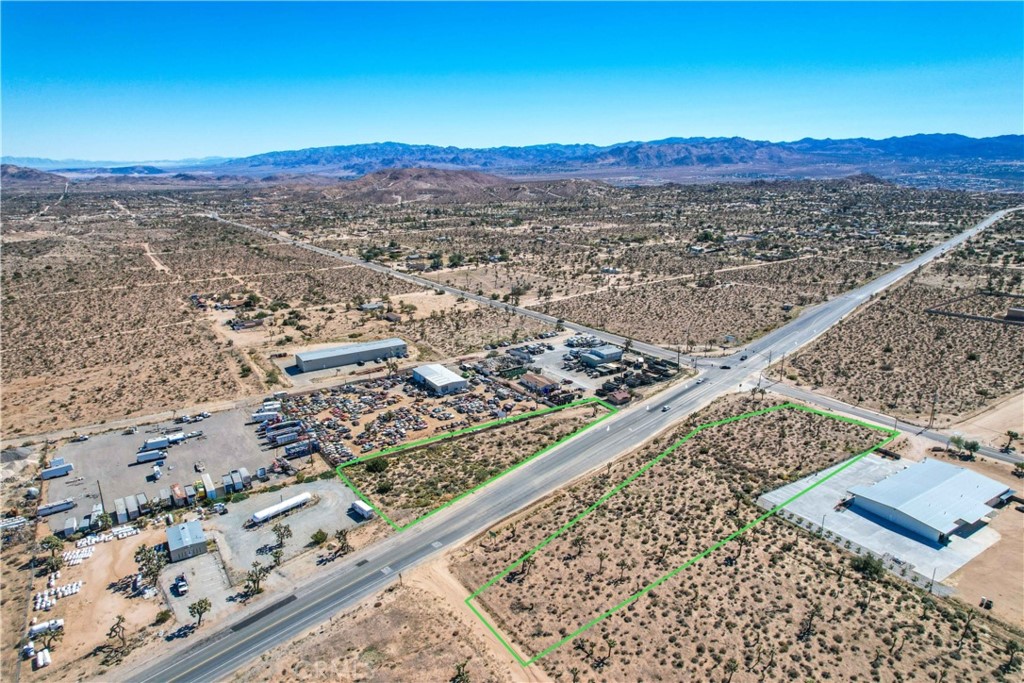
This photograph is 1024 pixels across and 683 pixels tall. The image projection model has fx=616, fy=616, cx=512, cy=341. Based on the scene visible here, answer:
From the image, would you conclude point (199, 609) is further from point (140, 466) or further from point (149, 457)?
point (149, 457)

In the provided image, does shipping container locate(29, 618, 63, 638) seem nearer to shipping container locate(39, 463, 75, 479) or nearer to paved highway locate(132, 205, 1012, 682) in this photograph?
paved highway locate(132, 205, 1012, 682)

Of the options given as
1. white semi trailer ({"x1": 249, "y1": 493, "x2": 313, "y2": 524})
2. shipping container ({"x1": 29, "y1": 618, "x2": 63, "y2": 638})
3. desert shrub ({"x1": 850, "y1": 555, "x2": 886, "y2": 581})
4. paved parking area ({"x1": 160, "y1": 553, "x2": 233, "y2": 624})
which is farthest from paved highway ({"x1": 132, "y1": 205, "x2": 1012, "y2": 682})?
desert shrub ({"x1": 850, "y1": 555, "x2": 886, "y2": 581})

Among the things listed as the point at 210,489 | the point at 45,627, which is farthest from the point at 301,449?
the point at 45,627

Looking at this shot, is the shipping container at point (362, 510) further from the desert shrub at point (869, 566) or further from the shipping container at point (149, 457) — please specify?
the desert shrub at point (869, 566)

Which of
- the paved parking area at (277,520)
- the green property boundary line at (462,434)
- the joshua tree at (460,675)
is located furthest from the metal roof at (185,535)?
the joshua tree at (460,675)

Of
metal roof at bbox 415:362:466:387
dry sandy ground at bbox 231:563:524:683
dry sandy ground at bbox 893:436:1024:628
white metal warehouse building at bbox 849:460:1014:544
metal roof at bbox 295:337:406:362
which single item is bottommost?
dry sandy ground at bbox 231:563:524:683

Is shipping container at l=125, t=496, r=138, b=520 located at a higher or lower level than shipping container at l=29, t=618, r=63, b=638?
higher
